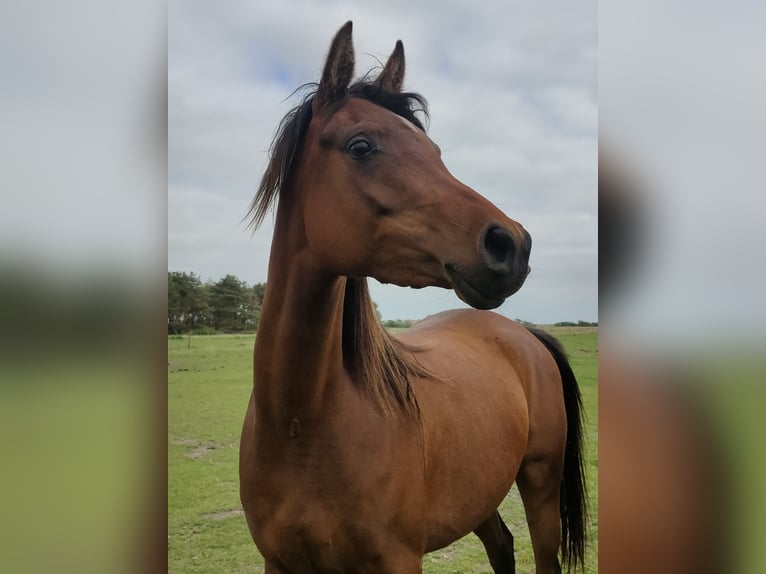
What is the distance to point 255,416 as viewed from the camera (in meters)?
1.30

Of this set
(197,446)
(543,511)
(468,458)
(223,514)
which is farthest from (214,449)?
(543,511)

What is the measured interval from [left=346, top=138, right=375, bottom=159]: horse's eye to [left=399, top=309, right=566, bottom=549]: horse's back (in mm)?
707

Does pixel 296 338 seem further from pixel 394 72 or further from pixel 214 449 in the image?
pixel 214 449

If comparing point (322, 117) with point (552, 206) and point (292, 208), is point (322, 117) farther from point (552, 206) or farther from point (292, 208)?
point (552, 206)

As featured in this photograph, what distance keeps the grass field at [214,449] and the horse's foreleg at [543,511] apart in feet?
0.71

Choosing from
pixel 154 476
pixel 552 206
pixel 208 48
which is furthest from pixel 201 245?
pixel 552 206

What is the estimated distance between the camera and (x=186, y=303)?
6.25 feet

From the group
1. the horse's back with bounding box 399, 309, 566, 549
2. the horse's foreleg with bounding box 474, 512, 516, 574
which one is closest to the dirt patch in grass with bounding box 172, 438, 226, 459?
the horse's back with bounding box 399, 309, 566, 549

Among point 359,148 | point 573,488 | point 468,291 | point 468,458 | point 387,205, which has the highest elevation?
point 359,148

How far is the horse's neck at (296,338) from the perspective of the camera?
3.95ft

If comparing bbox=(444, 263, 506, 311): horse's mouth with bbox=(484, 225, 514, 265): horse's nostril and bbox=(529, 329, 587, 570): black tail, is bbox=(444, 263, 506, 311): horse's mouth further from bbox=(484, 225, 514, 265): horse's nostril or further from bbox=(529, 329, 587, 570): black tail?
bbox=(529, 329, 587, 570): black tail

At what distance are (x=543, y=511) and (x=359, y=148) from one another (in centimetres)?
166

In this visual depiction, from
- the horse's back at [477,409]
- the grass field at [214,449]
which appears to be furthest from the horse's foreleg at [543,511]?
the grass field at [214,449]

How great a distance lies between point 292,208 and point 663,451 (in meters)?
0.99
